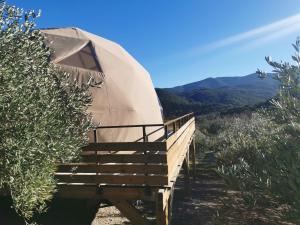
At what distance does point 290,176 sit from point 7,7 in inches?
263

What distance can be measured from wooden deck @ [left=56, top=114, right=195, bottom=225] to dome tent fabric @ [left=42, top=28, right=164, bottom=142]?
3.40m

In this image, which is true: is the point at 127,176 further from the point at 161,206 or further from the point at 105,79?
the point at 105,79

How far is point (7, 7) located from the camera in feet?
26.1

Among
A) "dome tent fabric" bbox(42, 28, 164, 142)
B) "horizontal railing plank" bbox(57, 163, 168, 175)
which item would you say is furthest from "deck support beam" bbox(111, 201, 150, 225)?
"dome tent fabric" bbox(42, 28, 164, 142)

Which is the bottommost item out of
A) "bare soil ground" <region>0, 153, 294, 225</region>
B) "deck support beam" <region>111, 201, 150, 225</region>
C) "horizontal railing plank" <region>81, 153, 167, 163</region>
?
"bare soil ground" <region>0, 153, 294, 225</region>

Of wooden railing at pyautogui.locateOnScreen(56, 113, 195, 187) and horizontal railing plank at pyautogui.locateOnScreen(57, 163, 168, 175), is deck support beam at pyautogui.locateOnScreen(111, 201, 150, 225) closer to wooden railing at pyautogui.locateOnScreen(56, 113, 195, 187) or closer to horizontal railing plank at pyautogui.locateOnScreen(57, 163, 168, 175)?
wooden railing at pyautogui.locateOnScreen(56, 113, 195, 187)

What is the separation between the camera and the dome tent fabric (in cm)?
1478

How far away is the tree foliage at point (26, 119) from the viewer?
7.38 metres

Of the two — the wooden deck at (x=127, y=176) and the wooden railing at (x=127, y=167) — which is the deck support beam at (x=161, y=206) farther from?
the wooden railing at (x=127, y=167)

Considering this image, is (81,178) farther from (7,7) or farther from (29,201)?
(7,7)

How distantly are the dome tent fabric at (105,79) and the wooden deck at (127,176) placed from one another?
340cm

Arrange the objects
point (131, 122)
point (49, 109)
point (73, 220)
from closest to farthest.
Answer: point (49, 109), point (73, 220), point (131, 122)

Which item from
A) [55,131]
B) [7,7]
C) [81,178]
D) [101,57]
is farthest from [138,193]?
[101,57]

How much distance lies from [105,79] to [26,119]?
818 centimetres
